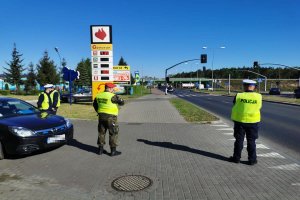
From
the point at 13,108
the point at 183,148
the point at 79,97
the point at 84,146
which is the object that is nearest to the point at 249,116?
the point at 183,148

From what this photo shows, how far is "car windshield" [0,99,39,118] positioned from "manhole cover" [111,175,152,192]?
3743 mm

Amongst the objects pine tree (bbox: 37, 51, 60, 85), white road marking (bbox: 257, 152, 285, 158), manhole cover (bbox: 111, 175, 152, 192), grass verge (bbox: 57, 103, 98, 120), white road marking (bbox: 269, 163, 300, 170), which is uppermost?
pine tree (bbox: 37, 51, 60, 85)

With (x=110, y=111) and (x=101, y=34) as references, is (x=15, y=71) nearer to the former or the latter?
(x=101, y=34)

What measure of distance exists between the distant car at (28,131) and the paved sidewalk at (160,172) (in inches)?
11.8

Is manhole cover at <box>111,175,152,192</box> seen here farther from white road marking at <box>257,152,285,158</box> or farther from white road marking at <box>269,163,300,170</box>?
white road marking at <box>257,152,285,158</box>

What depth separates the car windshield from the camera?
25.5ft

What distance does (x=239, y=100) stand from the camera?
6.45 m

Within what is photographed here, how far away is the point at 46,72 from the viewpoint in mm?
60531

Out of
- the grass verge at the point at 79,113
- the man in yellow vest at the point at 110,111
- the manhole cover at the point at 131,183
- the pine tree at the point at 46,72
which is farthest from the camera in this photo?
the pine tree at the point at 46,72

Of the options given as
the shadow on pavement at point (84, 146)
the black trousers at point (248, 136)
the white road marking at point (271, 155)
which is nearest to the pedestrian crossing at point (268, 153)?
the white road marking at point (271, 155)

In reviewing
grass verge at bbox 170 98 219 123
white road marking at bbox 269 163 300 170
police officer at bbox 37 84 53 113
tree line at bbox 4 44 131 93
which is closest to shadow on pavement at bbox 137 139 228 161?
white road marking at bbox 269 163 300 170

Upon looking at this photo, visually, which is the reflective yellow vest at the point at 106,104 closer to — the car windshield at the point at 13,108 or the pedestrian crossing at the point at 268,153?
the car windshield at the point at 13,108

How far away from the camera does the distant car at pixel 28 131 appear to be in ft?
22.3

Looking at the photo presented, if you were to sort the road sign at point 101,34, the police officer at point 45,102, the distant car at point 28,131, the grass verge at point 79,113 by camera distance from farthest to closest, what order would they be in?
the road sign at point 101,34 → the grass verge at point 79,113 → the police officer at point 45,102 → the distant car at point 28,131
